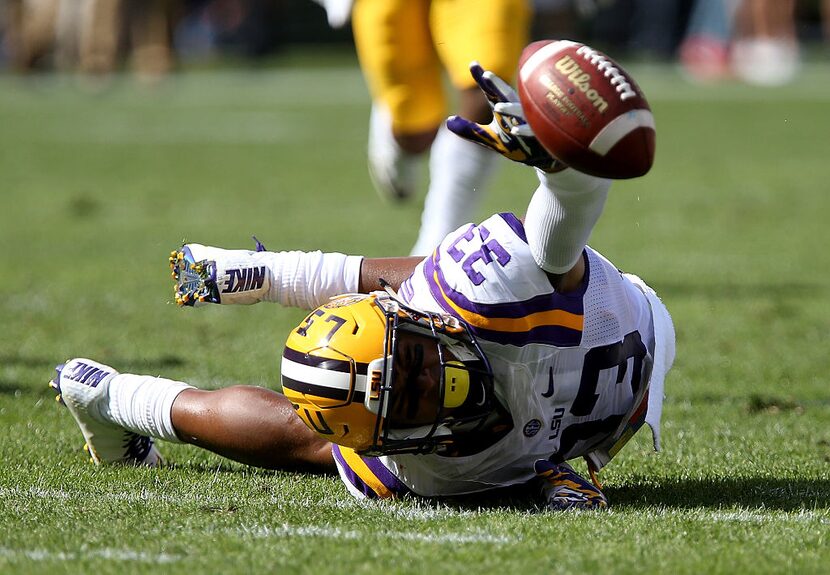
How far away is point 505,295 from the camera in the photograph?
9.86 feet

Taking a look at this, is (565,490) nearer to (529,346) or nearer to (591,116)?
(529,346)

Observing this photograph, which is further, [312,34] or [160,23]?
[312,34]

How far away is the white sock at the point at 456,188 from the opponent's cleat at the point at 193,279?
170cm

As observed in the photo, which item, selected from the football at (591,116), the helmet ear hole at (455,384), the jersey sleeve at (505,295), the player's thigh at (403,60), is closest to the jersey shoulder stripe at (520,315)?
the jersey sleeve at (505,295)

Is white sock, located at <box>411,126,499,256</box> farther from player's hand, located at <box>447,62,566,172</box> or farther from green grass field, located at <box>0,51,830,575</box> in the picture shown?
player's hand, located at <box>447,62,566,172</box>

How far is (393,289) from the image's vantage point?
11.2 ft

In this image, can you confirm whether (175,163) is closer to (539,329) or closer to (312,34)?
(539,329)

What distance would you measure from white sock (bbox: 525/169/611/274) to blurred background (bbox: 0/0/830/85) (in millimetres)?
8808

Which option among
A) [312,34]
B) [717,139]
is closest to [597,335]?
[717,139]

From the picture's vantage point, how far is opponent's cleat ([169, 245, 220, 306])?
10.8 ft

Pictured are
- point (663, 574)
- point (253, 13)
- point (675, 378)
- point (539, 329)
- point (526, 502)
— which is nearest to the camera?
point (663, 574)

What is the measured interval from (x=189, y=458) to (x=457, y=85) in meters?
1.96

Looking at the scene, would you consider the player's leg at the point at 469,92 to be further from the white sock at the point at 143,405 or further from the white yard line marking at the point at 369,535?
the white yard line marking at the point at 369,535

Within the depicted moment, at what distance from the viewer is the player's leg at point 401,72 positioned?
5.42 metres
